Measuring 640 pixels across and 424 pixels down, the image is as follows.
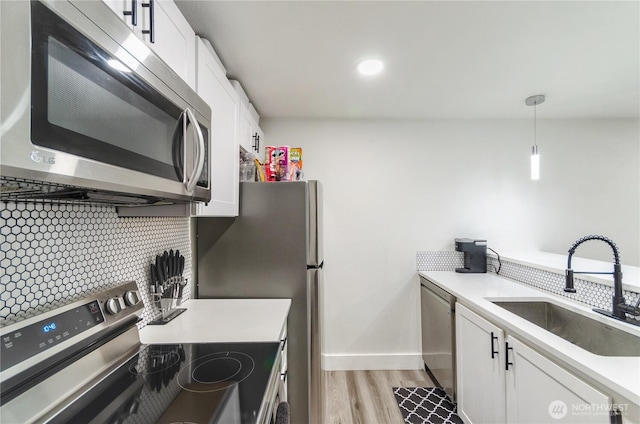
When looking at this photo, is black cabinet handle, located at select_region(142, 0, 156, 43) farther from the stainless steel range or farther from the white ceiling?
the stainless steel range

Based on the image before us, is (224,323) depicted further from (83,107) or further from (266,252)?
(83,107)

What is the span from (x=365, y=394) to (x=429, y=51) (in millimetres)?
2555

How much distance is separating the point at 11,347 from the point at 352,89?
215 centimetres

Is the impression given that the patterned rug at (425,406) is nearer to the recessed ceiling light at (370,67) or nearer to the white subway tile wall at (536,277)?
the white subway tile wall at (536,277)

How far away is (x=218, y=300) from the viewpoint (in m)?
1.68

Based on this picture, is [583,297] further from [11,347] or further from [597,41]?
[11,347]

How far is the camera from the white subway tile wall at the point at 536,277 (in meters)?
1.53

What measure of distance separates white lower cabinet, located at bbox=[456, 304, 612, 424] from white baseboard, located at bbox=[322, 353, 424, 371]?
0.77 meters

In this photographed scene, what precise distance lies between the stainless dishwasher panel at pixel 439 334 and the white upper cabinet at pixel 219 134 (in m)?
1.72

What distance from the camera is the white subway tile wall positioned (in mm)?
1526

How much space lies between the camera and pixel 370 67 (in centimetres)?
179

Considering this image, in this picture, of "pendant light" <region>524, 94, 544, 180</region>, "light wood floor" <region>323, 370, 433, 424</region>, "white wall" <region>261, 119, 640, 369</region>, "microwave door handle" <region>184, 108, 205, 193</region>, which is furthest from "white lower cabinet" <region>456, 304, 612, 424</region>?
"microwave door handle" <region>184, 108, 205, 193</region>

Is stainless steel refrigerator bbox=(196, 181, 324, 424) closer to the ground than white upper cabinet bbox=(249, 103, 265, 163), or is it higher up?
closer to the ground

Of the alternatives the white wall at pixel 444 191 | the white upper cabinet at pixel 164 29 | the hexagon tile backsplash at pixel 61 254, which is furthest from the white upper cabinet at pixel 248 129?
the hexagon tile backsplash at pixel 61 254
